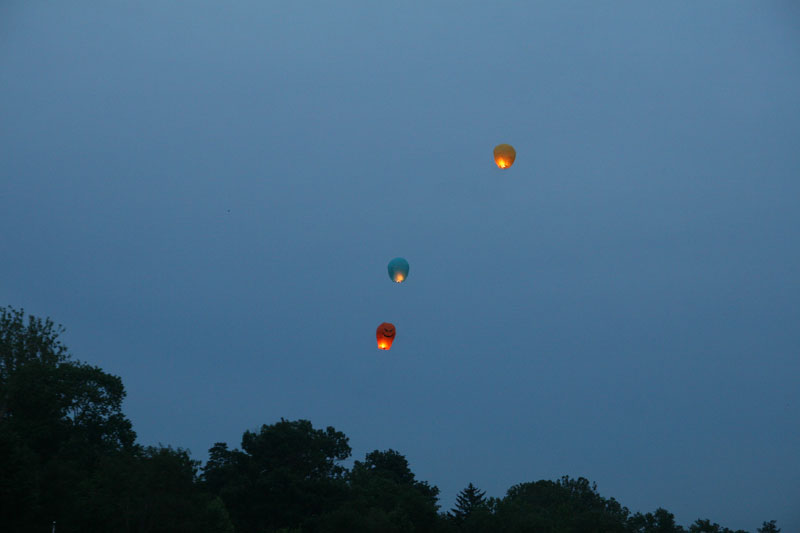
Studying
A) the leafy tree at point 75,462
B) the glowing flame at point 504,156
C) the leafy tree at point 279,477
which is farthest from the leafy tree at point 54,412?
the glowing flame at point 504,156

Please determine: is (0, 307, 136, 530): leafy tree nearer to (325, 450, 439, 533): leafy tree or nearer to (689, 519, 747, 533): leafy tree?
(325, 450, 439, 533): leafy tree

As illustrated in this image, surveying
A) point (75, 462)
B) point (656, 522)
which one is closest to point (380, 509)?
point (75, 462)

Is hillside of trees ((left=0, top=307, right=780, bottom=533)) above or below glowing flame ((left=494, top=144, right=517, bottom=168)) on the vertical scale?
below

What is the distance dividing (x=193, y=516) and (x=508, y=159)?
28.4 m

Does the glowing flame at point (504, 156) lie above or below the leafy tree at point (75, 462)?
above

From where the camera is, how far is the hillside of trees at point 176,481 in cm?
4197

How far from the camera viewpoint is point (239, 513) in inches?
2741

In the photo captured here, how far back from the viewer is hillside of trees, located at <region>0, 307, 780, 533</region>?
42.0 meters

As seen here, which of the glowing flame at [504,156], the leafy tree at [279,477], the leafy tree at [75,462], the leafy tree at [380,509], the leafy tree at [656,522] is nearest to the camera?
the leafy tree at [75,462]

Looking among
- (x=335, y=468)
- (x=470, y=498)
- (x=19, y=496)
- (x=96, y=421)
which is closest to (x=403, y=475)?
(x=470, y=498)

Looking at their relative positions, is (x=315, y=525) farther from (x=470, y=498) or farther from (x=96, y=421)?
(x=470, y=498)

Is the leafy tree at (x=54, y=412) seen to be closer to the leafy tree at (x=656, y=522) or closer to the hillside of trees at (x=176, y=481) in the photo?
the hillside of trees at (x=176, y=481)

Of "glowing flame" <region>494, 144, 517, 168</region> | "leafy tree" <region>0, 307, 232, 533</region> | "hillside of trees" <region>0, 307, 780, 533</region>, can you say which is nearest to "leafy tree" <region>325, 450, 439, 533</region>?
"hillside of trees" <region>0, 307, 780, 533</region>

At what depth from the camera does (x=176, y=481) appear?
42438 millimetres
